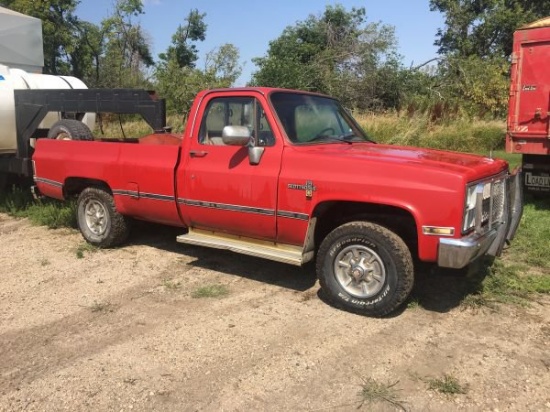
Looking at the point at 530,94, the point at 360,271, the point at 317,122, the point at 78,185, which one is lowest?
the point at 360,271

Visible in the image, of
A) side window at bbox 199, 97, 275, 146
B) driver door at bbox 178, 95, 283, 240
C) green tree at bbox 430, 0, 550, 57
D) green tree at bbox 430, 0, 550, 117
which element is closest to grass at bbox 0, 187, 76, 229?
driver door at bbox 178, 95, 283, 240

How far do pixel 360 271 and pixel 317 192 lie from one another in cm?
76

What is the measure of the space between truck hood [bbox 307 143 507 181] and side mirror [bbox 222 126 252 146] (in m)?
0.60

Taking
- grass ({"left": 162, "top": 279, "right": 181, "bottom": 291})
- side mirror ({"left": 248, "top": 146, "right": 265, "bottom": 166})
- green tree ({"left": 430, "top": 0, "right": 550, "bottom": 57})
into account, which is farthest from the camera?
green tree ({"left": 430, "top": 0, "right": 550, "bottom": 57})

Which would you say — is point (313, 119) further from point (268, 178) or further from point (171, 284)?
point (171, 284)

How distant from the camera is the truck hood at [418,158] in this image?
4262 millimetres

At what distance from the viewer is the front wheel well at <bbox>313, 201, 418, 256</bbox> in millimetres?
4574

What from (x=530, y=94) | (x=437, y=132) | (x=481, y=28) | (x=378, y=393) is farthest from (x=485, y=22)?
(x=378, y=393)

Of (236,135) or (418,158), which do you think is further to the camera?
(236,135)

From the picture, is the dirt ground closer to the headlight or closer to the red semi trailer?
the headlight

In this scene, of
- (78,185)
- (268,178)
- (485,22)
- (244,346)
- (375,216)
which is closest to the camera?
(244,346)

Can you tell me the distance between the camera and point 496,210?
4801mm

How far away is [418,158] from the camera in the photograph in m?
4.59

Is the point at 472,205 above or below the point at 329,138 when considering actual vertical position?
below
